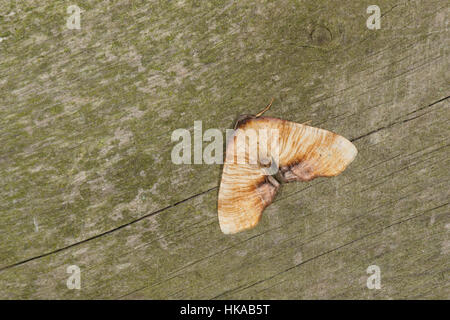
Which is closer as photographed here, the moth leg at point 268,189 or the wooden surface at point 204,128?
the wooden surface at point 204,128

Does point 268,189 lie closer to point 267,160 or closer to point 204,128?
point 267,160

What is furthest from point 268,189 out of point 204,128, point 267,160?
point 204,128

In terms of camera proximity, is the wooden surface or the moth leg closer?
the wooden surface

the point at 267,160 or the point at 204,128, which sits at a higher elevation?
the point at 204,128

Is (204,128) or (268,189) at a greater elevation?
(204,128)
